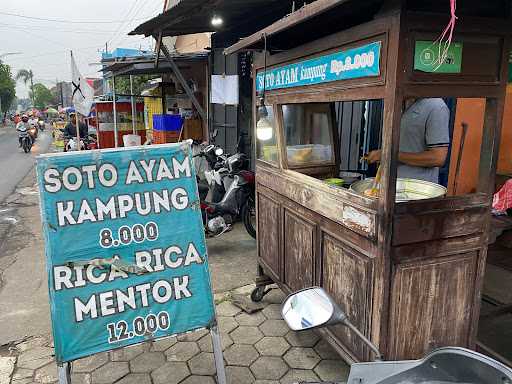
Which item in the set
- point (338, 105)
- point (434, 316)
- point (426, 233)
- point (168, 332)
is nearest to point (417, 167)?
point (426, 233)

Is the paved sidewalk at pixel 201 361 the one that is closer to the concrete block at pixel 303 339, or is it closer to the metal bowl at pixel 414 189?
the concrete block at pixel 303 339

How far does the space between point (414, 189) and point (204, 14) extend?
472 cm

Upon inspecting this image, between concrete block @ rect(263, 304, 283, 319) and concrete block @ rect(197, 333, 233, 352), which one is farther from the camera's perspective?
concrete block @ rect(263, 304, 283, 319)

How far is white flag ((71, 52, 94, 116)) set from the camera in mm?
9500

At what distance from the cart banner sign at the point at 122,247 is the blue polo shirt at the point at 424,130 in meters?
1.66

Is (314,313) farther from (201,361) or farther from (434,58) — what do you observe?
(201,361)

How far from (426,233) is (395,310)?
47 cm

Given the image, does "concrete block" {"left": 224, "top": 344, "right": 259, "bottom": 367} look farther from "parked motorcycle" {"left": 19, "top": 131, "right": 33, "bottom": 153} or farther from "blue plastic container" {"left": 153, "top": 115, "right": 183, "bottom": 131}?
"parked motorcycle" {"left": 19, "top": 131, "right": 33, "bottom": 153}

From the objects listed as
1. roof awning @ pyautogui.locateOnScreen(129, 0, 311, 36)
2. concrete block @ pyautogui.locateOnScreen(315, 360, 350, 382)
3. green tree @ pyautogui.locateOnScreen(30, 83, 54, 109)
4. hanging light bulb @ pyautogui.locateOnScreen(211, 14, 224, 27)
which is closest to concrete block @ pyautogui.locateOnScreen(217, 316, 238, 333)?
concrete block @ pyautogui.locateOnScreen(315, 360, 350, 382)

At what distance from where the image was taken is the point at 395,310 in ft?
7.43

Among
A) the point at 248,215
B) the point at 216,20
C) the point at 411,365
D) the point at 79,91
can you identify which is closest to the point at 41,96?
the point at 79,91

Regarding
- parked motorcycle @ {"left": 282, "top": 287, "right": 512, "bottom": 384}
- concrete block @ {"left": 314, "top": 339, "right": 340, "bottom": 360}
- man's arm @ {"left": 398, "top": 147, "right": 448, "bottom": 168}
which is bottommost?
concrete block @ {"left": 314, "top": 339, "right": 340, "bottom": 360}

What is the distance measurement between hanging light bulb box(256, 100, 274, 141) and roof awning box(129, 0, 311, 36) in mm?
2372

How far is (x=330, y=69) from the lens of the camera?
8.25ft
